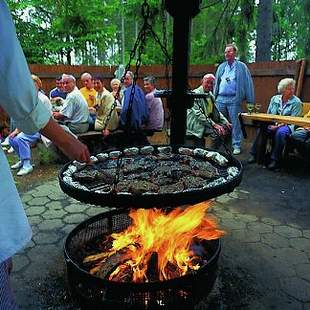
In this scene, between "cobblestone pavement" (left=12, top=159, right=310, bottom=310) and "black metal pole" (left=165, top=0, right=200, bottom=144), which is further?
"black metal pole" (left=165, top=0, right=200, bottom=144)

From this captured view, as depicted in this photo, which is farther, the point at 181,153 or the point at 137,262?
the point at 181,153

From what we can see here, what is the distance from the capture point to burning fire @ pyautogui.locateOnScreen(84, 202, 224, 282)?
2.70 meters

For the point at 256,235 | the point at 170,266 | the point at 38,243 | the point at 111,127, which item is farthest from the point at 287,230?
the point at 111,127

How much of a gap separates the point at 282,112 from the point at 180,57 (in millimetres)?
4109

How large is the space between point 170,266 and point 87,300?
2.29 ft

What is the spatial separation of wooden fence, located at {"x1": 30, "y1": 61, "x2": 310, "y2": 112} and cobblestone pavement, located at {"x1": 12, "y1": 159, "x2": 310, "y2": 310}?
2700mm

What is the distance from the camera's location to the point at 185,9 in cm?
299

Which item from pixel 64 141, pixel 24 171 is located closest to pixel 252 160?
pixel 24 171

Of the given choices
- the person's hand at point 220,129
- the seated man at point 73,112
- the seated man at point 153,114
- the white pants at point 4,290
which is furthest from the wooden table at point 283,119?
the white pants at point 4,290

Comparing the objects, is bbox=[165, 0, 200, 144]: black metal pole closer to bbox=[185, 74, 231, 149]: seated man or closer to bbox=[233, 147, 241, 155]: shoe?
bbox=[185, 74, 231, 149]: seated man

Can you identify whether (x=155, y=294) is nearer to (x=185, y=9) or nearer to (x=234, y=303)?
(x=234, y=303)

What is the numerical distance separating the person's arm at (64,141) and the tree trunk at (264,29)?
10475 millimetres

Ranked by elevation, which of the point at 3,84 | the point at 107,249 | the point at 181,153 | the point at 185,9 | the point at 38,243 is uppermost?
the point at 185,9

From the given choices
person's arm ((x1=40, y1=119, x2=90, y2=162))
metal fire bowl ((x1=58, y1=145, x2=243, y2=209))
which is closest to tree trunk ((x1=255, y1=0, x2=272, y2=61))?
metal fire bowl ((x1=58, y1=145, x2=243, y2=209))
